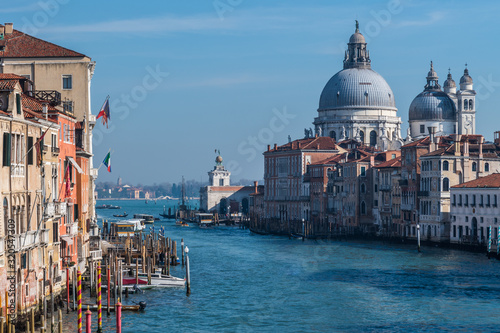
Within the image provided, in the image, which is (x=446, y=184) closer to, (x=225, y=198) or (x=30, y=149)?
(x=30, y=149)

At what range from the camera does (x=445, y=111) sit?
9775 cm

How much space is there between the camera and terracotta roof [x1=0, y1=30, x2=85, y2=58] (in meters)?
35.0

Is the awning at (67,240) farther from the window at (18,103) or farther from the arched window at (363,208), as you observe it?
the arched window at (363,208)

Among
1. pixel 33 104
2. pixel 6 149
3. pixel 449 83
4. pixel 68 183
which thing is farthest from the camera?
pixel 449 83

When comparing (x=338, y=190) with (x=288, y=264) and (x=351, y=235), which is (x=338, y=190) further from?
(x=288, y=264)

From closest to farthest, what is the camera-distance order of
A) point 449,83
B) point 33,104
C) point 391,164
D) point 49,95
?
point 33,104 < point 49,95 < point 391,164 < point 449,83

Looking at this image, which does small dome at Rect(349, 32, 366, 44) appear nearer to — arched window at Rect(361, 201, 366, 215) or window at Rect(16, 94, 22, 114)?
arched window at Rect(361, 201, 366, 215)

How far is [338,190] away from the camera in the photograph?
77.8 metres

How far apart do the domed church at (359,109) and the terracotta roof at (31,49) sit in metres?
70.5

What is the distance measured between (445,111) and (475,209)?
149 ft

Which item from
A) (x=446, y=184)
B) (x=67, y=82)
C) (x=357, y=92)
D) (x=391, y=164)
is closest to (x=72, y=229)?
(x=67, y=82)

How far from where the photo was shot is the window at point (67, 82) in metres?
35.4

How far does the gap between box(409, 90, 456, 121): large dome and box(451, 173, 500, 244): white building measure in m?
42.2

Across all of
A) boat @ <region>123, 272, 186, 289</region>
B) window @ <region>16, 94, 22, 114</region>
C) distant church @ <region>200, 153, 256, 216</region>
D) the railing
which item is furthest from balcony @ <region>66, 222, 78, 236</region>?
distant church @ <region>200, 153, 256, 216</region>
